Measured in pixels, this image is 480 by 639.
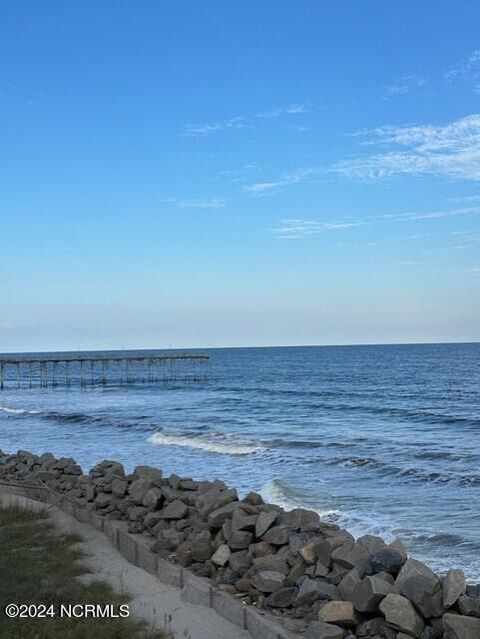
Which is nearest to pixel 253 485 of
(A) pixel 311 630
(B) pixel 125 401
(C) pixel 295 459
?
(C) pixel 295 459

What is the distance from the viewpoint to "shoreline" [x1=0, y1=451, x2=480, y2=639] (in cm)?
662

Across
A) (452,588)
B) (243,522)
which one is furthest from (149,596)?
(452,588)

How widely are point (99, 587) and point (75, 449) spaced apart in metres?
19.1

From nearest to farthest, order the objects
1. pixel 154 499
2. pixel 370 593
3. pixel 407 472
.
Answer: pixel 370 593
pixel 154 499
pixel 407 472

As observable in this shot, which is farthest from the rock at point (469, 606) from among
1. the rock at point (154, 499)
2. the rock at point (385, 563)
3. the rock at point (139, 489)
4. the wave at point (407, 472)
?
the wave at point (407, 472)

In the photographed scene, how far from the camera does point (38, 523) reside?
11.5 meters

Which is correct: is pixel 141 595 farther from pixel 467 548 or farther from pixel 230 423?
pixel 230 423

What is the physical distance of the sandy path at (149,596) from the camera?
7371mm

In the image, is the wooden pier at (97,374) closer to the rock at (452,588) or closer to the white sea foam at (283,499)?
the white sea foam at (283,499)

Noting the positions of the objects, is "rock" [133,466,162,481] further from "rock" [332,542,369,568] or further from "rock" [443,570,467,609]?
"rock" [443,570,467,609]

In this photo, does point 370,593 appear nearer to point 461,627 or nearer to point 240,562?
point 461,627

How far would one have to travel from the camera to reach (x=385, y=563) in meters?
7.36

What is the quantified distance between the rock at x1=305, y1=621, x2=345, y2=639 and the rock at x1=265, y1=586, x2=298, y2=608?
38.8 inches

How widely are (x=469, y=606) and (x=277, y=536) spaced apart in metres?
2.89
